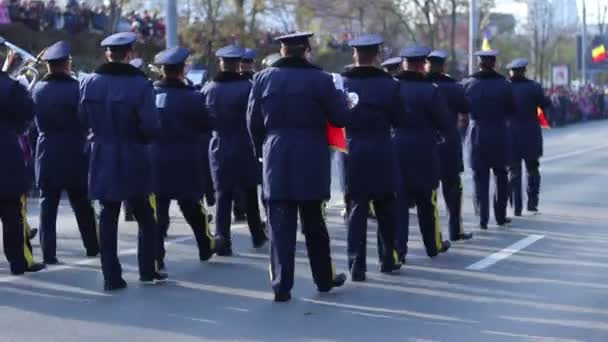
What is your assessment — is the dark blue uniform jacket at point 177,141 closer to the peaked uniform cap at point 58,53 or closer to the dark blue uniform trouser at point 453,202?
the peaked uniform cap at point 58,53

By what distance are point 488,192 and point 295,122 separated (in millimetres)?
5212

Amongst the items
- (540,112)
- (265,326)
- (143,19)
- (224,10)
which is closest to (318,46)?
(224,10)

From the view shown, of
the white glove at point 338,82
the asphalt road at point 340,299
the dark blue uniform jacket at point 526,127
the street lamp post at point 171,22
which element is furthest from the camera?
the street lamp post at point 171,22

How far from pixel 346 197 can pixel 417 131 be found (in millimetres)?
1378

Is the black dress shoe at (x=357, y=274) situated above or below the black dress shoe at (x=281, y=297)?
below

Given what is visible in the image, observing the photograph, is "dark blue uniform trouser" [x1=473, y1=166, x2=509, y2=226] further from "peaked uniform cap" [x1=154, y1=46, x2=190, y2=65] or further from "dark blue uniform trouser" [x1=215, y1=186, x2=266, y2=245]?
"peaked uniform cap" [x1=154, y1=46, x2=190, y2=65]

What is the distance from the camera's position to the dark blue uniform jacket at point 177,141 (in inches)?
446

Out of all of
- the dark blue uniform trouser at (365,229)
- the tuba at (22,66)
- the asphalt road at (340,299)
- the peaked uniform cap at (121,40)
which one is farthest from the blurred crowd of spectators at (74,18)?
the dark blue uniform trouser at (365,229)

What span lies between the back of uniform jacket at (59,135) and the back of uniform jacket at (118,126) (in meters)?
1.18

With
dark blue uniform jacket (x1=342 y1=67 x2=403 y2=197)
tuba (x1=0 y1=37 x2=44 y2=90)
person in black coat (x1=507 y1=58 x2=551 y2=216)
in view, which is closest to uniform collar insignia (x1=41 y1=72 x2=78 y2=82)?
tuba (x1=0 y1=37 x2=44 y2=90)

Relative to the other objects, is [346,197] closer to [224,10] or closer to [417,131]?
[417,131]

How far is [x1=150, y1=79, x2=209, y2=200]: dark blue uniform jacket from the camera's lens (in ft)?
37.2

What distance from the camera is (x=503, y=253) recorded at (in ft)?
39.7

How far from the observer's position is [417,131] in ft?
37.8
